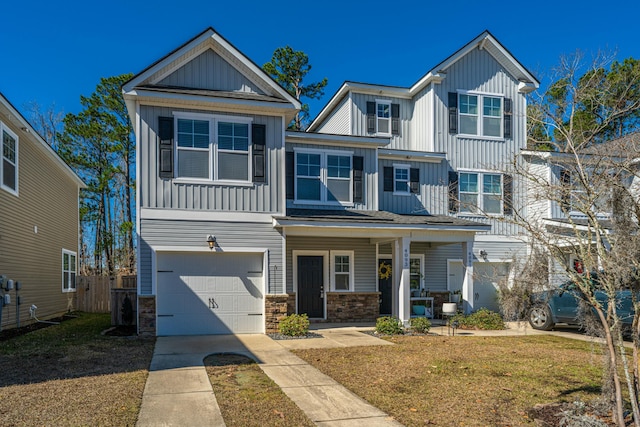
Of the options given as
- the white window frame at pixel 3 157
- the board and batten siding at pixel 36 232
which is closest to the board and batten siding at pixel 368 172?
the white window frame at pixel 3 157

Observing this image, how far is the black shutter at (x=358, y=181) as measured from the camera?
1506 centimetres

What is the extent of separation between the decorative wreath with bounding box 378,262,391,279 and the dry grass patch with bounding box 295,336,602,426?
4536 millimetres

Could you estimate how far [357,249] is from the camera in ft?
50.2

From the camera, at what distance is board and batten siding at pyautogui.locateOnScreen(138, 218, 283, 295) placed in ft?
37.4

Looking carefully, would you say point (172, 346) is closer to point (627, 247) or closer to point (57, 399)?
point (57, 399)

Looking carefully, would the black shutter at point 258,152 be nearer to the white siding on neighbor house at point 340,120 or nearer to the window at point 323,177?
the window at point 323,177

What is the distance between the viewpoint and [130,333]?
11.8 meters

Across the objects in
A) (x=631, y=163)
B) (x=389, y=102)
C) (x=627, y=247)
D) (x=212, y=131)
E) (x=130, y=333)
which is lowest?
(x=130, y=333)

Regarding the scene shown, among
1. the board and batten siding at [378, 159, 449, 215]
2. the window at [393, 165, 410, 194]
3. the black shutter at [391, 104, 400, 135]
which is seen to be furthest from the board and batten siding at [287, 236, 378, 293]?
the black shutter at [391, 104, 400, 135]

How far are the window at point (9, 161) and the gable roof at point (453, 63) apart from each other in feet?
33.1

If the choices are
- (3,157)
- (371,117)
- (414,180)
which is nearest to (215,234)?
(3,157)

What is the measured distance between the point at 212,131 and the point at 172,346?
505cm

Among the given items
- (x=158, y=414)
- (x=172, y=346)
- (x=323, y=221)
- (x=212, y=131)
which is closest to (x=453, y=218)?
(x=323, y=221)

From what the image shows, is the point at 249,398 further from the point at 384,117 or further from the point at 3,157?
the point at 384,117
